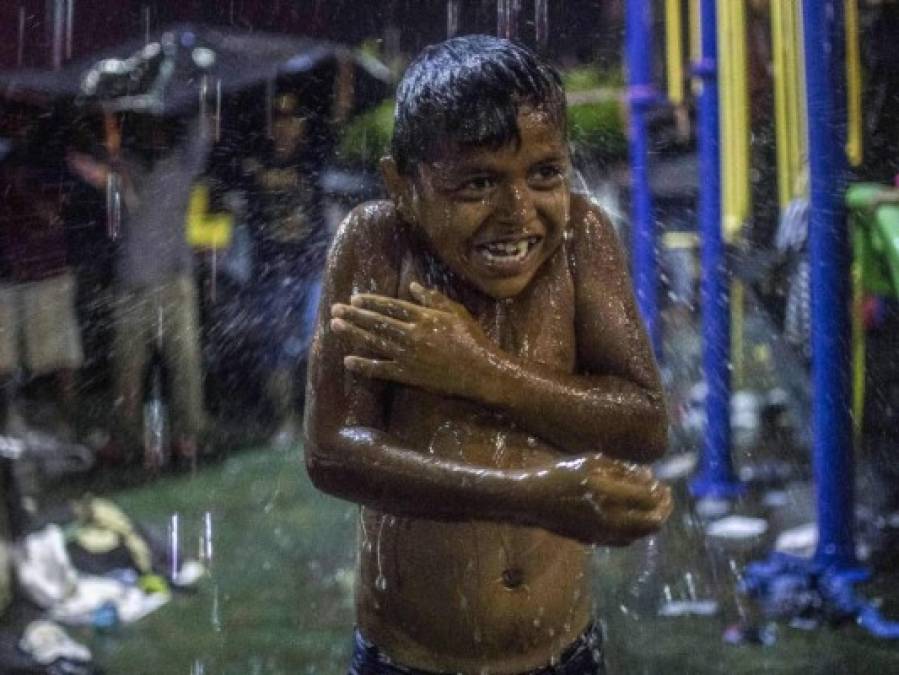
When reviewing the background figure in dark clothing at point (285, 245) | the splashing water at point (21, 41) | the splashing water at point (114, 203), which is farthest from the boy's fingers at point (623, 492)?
the splashing water at point (21, 41)

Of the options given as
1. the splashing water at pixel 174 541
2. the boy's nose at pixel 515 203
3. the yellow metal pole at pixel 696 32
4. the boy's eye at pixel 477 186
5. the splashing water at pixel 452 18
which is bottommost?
the splashing water at pixel 174 541

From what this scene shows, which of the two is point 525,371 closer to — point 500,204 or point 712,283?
point 500,204

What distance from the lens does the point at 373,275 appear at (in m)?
1.47

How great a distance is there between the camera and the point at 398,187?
145cm

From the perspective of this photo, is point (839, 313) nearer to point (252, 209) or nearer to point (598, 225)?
point (598, 225)

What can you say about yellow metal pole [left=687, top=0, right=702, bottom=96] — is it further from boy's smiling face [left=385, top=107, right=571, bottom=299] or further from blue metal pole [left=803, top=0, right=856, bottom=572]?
boy's smiling face [left=385, top=107, right=571, bottom=299]

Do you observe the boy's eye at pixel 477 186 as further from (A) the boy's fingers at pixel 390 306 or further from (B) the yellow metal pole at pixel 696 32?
(B) the yellow metal pole at pixel 696 32

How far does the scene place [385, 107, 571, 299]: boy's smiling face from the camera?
4.39 feet

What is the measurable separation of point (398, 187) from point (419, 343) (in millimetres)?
226

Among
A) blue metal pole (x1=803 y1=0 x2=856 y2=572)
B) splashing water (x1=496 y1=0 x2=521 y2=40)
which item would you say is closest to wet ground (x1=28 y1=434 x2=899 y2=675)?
blue metal pole (x1=803 y1=0 x2=856 y2=572)

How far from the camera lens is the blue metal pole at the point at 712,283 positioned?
5156 millimetres

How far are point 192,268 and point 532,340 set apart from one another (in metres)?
5.06

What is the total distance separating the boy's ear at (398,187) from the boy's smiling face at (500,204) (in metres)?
0.01

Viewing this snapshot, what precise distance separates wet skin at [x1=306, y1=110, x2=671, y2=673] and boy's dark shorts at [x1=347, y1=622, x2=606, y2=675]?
0.02 meters
